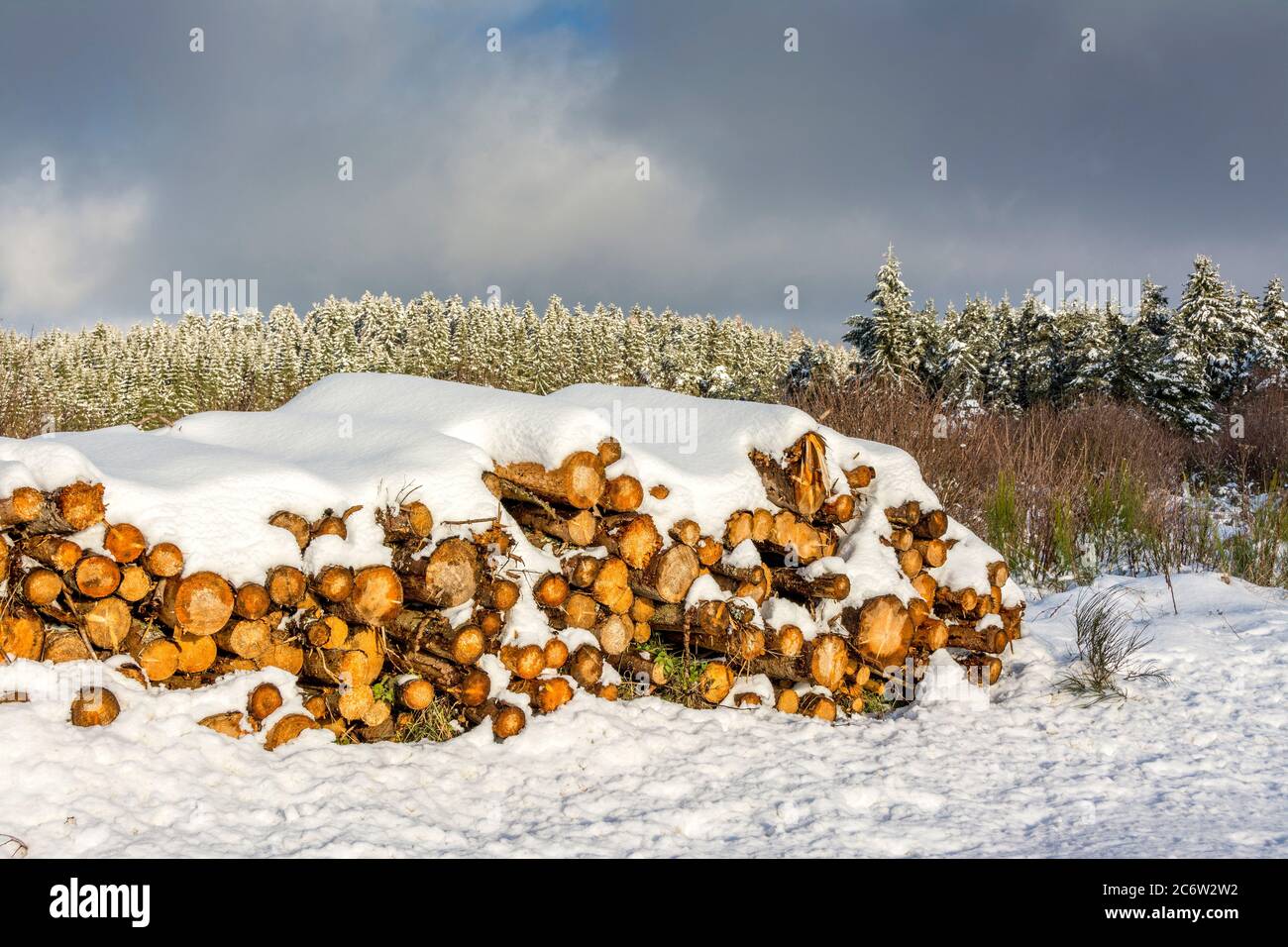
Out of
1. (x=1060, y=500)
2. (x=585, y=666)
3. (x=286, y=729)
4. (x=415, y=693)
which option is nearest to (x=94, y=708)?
(x=286, y=729)

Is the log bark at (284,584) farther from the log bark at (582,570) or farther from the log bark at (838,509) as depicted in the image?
the log bark at (838,509)

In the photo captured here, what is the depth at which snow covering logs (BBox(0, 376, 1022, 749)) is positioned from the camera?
10.6 feet

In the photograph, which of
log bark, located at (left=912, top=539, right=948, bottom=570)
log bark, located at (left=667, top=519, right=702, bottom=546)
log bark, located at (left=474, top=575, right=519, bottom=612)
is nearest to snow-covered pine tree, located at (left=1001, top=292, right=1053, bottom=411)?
log bark, located at (left=912, top=539, right=948, bottom=570)

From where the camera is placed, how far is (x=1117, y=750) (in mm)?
3834

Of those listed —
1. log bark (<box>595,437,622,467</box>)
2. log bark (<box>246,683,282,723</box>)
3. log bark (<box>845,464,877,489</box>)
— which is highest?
log bark (<box>595,437,622,467</box>)

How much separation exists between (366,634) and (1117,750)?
3533 mm

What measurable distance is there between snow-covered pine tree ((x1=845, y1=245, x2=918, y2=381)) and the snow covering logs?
788 inches

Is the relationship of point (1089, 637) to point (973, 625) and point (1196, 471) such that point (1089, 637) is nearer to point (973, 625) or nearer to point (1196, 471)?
point (973, 625)

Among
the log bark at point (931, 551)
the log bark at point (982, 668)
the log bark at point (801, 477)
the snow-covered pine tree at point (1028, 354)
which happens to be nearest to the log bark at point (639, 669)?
the log bark at point (801, 477)

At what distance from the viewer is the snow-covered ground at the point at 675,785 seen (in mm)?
2736

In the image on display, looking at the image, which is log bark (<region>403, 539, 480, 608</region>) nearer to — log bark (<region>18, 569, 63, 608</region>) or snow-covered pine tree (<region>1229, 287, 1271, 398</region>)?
log bark (<region>18, 569, 63, 608</region>)

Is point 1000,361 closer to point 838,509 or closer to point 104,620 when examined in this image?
point 838,509

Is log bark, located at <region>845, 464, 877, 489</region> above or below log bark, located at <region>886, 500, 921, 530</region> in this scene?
above
